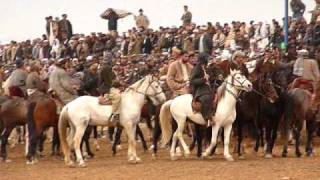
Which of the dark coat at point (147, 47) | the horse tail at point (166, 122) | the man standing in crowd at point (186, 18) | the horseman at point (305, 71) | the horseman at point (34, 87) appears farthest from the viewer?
the man standing in crowd at point (186, 18)

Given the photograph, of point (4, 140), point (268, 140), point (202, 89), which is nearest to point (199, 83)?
point (202, 89)

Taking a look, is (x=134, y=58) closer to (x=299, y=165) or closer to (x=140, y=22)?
(x=140, y=22)

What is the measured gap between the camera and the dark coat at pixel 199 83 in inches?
699

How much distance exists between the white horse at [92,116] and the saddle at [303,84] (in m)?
4.17

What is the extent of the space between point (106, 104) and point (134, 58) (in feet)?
43.8

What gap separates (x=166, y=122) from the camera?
1866 cm

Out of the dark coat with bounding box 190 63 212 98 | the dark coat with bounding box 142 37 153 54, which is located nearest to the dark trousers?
the dark coat with bounding box 190 63 212 98

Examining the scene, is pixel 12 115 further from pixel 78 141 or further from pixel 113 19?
pixel 113 19

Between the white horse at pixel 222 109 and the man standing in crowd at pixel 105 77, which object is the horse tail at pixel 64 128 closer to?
the man standing in crowd at pixel 105 77

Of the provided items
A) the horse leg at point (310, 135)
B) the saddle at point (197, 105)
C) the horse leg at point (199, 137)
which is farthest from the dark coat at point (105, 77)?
the horse leg at point (310, 135)

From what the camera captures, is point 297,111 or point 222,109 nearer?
point 222,109

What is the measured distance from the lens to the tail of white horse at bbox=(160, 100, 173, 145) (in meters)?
18.6

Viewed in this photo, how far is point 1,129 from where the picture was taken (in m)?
21.5

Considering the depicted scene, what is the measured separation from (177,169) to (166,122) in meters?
2.46
